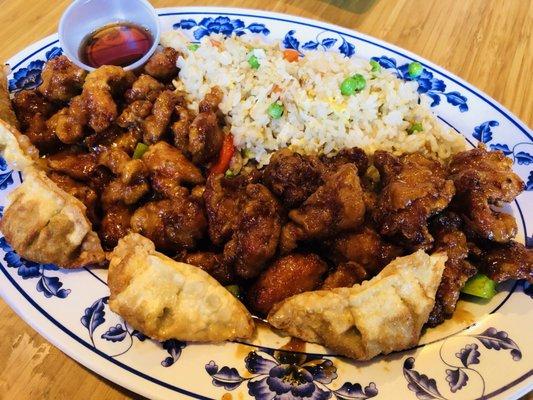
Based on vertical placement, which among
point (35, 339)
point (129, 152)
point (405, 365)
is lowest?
point (35, 339)

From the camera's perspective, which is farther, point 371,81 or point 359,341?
point 371,81

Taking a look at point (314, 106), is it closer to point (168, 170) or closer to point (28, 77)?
point (168, 170)

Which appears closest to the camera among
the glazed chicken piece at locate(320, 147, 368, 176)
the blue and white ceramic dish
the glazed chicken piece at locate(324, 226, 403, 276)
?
the blue and white ceramic dish

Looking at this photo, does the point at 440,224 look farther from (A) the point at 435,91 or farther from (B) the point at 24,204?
(B) the point at 24,204

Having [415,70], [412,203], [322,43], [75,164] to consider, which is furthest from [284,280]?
[322,43]

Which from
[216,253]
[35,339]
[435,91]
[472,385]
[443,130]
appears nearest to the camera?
[472,385]

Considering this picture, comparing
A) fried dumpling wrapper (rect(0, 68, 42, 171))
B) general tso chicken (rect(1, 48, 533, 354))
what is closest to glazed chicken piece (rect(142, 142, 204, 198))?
general tso chicken (rect(1, 48, 533, 354))

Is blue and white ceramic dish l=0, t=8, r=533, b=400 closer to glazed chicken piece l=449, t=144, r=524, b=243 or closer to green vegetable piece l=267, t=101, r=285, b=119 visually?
glazed chicken piece l=449, t=144, r=524, b=243

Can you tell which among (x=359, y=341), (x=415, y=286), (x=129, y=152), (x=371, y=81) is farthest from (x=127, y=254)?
(x=371, y=81)
